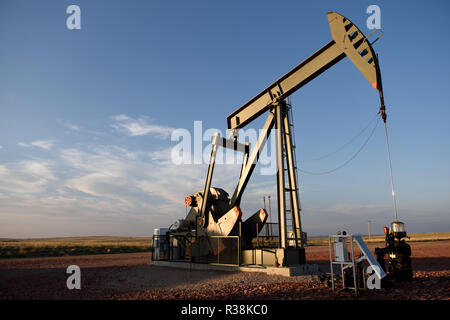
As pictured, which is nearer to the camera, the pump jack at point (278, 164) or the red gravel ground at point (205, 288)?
the red gravel ground at point (205, 288)

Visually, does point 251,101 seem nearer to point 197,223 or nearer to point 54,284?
point 197,223

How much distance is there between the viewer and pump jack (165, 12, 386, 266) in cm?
923

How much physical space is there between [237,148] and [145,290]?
7359mm

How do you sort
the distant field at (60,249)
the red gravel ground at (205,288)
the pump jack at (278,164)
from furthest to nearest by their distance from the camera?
1. the distant field at (60,249)
2. the pump jack at (278,164)
3. the red gravel ground at (205,288)

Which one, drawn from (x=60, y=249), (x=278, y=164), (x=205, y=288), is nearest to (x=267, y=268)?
(x=205, y=288)

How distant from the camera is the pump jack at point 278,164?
9231 mm

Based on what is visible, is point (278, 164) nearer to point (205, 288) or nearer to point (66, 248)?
point (205, 288)

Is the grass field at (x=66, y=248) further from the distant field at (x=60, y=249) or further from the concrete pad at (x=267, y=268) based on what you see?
the concrete pad at (x=267, y=268)

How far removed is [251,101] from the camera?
12.6 metres

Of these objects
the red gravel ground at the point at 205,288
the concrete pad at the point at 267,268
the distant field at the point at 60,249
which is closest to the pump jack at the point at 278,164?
the concrete pad at the point at 267,268

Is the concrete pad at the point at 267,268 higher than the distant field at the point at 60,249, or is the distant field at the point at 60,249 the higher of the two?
the concrete pad at the point at 267,268

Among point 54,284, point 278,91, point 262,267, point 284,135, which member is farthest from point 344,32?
point 54,284

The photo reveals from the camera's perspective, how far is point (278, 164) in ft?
35.7

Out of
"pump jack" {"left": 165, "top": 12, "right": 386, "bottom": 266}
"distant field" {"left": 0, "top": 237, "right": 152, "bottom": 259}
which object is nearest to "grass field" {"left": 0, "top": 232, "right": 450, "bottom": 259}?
"distant field" {"left": 0, "top": 237, "right": 152, "bottom": 259}
